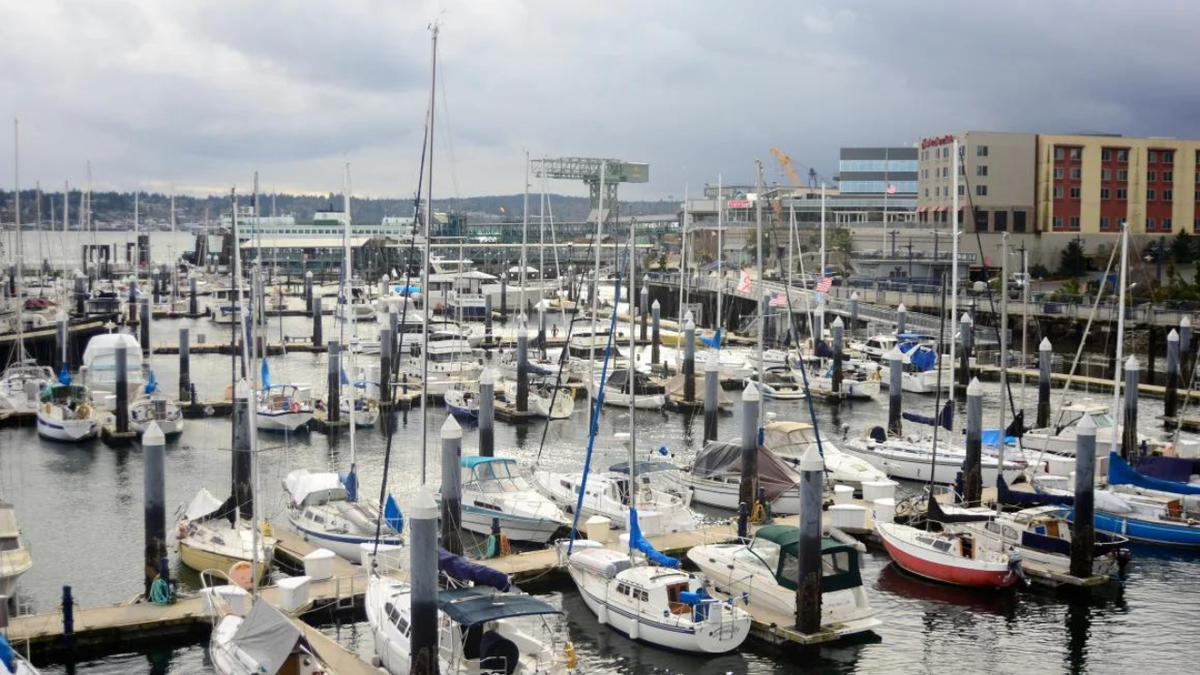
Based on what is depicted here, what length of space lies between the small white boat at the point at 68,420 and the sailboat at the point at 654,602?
1144 inches

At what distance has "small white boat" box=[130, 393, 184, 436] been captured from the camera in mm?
50906

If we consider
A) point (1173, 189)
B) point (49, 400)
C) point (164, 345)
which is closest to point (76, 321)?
point (164, 345)

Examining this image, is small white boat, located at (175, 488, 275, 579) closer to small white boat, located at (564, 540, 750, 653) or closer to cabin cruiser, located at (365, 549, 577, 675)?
cabin cruiser, located at (365, 549, 577, 675)

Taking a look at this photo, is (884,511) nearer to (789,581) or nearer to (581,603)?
(789,581)

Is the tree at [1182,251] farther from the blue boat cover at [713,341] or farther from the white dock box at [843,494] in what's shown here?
the white dock box at [843,494]

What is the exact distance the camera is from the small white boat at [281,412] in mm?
51750

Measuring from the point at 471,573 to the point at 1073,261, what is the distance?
293ft

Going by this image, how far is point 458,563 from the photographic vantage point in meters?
25.8

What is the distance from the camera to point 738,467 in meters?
39.1

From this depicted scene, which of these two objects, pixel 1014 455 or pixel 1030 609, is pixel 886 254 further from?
pixel 1030 609

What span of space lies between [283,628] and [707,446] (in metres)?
20.3

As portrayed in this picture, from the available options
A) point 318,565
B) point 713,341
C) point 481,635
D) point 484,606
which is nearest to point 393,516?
point 318,565

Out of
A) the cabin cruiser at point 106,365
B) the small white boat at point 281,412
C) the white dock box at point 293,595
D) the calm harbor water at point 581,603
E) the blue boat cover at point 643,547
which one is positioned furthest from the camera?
the cabin cruiser at point 106,365

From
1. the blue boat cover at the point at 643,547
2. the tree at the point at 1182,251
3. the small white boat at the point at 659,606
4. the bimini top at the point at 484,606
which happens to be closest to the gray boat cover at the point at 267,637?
the bimini top at the point at 484,606
